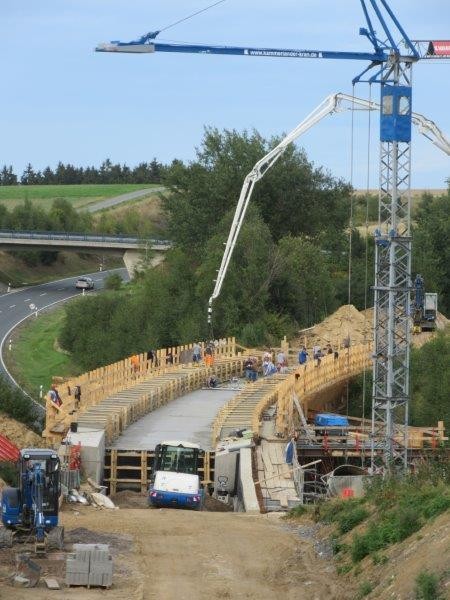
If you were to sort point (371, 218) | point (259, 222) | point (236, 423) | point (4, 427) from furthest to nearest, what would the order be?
point (371, 218)
point (259, 222)
point (4, 427)
point (236, 423)

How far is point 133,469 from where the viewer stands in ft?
162

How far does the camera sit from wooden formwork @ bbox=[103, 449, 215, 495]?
1918 inches

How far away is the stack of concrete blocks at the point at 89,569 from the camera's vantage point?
28.8m

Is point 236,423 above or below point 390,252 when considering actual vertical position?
below

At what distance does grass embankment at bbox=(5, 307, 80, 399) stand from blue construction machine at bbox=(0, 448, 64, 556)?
174 ft

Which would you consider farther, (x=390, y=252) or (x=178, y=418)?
(x=178, y=418)

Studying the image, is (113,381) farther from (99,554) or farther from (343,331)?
(99,554)

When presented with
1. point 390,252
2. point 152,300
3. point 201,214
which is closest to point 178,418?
point 390,252

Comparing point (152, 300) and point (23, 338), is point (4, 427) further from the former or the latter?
point (23, 338)

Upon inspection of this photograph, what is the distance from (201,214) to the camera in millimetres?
110750

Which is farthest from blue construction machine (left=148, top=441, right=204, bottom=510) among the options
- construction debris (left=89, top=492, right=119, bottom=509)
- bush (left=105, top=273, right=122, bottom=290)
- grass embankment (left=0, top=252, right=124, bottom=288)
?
grass embankment (left=0, top=252, right=124, bottom=288)

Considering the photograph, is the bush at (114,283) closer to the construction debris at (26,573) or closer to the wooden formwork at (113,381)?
the wooden formwork at (113,381)

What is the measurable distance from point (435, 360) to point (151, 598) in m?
46.5

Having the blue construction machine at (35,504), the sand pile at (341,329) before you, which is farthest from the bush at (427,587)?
the sand pile at (341,329)
